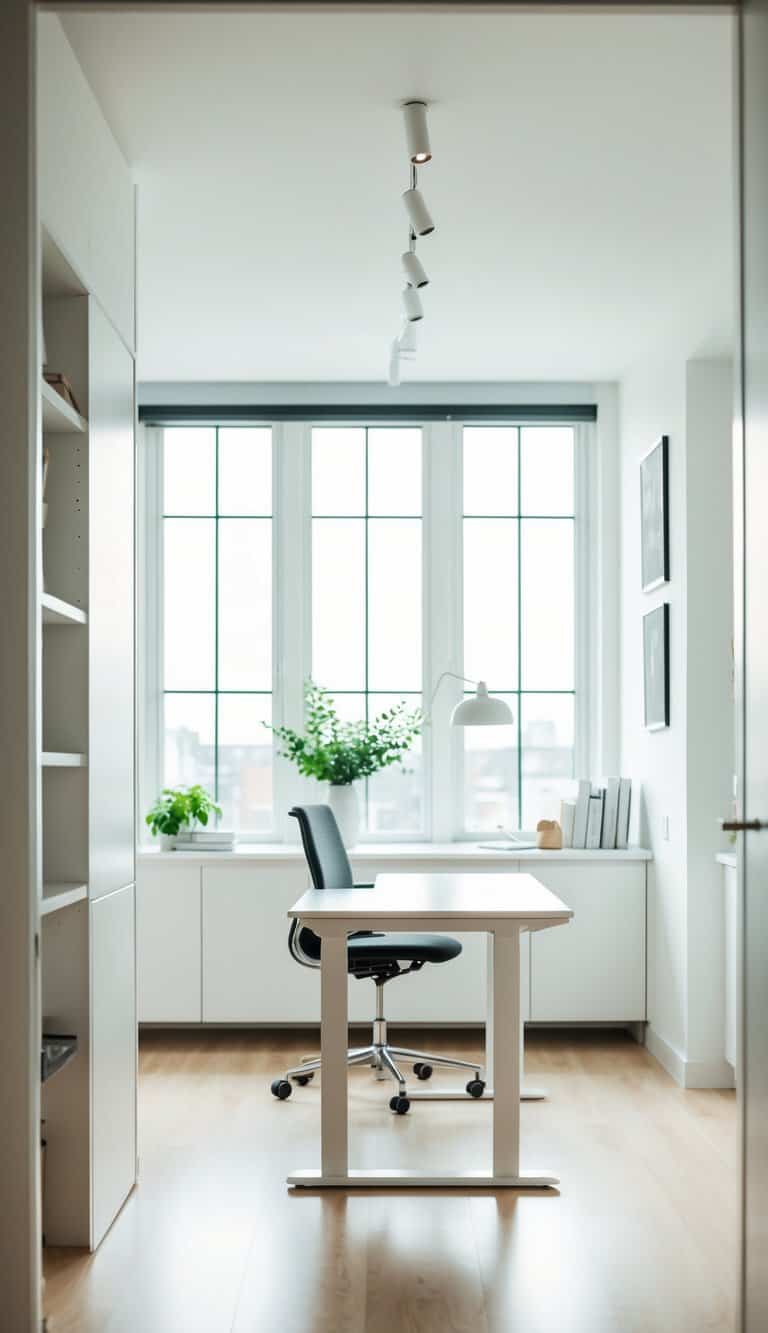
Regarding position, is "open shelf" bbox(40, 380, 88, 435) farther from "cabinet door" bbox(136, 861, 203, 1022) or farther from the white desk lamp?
"cabinet door" bbox(136, 861, 203, 1022)

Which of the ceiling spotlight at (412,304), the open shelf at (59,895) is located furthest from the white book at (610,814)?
the open shelf at (59,895)

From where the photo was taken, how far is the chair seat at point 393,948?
4.94 m

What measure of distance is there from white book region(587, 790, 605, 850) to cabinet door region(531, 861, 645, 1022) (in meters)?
0.16

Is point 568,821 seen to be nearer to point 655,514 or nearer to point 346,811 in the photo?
point 346,811

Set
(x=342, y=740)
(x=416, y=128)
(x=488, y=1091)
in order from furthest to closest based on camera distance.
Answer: (x=342, y=740) → (x=488, y=1091) → (x=416, y=128)

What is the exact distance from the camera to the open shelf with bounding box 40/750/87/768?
10.2 ft

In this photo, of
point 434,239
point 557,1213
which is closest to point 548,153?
point 434,239

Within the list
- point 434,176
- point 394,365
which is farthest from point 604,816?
point 434,176

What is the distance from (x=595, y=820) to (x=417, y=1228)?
2709 mm

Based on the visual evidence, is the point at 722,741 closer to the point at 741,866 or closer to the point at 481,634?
the point at 481,634

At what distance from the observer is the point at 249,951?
6.00m

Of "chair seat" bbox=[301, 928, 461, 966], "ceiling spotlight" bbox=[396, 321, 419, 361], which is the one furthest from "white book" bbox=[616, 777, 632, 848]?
"ceiling spotlight" bbox=[396, 321, 419, 361]

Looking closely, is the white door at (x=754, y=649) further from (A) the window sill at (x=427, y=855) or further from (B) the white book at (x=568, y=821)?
(B) the white book at (x=568, y=821)

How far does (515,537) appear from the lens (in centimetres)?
666
